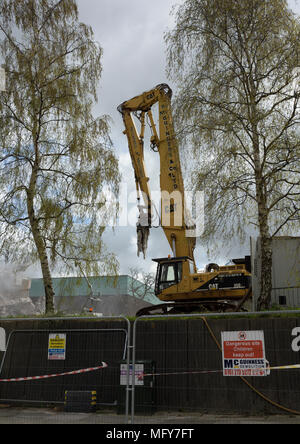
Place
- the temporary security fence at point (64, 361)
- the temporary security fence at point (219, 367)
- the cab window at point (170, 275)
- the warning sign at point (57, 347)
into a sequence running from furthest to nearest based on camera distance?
the cab window at point (170, 275), the warning sign at point (57, 347), the temporary security fence at point (64, 361), the temporary security fence at point (219, 367)

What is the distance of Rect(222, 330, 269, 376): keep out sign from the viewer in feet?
29.0

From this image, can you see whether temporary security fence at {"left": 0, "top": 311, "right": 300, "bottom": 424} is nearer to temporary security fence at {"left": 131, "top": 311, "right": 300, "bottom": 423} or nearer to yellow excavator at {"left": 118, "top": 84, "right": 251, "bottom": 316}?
temporary security fence at {"left": 131, "top": 311, "right": 300, "bottom": 423}

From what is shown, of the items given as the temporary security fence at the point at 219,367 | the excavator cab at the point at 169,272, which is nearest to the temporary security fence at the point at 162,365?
the temporary security fence at the point at 219,367

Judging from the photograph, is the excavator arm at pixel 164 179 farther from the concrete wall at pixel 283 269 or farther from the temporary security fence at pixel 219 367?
the temporary security fence at pixel 219 367

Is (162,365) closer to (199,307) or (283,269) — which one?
(199,307)

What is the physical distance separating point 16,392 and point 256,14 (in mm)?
11699

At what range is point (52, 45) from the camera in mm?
15664

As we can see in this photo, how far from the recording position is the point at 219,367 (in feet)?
30.0

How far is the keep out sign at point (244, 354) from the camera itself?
8827mm

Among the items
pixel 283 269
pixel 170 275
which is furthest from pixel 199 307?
pixel 283 269

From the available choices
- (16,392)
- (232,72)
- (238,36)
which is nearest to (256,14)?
(238,36)

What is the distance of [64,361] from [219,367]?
376cm

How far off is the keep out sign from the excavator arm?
685cm

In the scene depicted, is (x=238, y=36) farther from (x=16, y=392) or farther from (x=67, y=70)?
(x=16, y=392)
